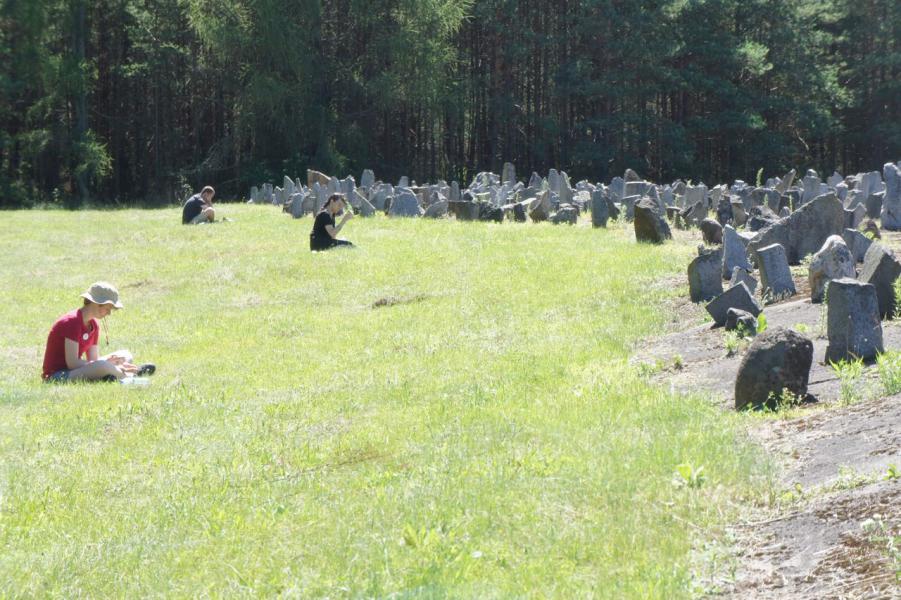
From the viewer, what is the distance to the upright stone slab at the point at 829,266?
10.2 meters

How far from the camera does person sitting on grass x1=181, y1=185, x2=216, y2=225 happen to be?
918 inches

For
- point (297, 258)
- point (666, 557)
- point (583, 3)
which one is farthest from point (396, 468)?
point (583, 3)

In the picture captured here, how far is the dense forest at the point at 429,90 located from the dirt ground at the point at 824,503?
30.7 meters

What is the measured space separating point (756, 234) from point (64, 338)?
792cm

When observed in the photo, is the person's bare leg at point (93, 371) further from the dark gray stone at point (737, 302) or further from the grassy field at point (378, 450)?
the dark gray stone at point (737, 302)

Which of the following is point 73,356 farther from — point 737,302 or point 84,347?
point 737,302

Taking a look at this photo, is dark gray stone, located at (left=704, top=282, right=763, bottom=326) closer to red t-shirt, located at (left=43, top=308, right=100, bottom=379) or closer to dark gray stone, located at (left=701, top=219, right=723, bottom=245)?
red t-shirt, located at (left=43, top=308, right=100, bottom=379)

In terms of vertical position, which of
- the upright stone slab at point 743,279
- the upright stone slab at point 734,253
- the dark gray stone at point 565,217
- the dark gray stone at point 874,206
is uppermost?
the dark gray stone at point 874,206

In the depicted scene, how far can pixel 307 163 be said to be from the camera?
121ft

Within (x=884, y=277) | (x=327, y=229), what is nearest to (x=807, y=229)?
(x=884, y=277)

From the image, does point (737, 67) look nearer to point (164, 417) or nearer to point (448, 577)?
point (164, 417)

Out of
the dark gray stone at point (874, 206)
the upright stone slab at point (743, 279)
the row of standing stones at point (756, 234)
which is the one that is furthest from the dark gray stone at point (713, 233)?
the upright stone slab at point (743, 279)

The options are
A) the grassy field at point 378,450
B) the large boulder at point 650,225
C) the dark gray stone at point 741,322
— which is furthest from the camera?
the large boulder at point 650,225

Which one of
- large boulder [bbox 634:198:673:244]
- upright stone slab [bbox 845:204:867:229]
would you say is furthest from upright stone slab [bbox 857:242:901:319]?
large boulder [bbox 634:198:673:244]
